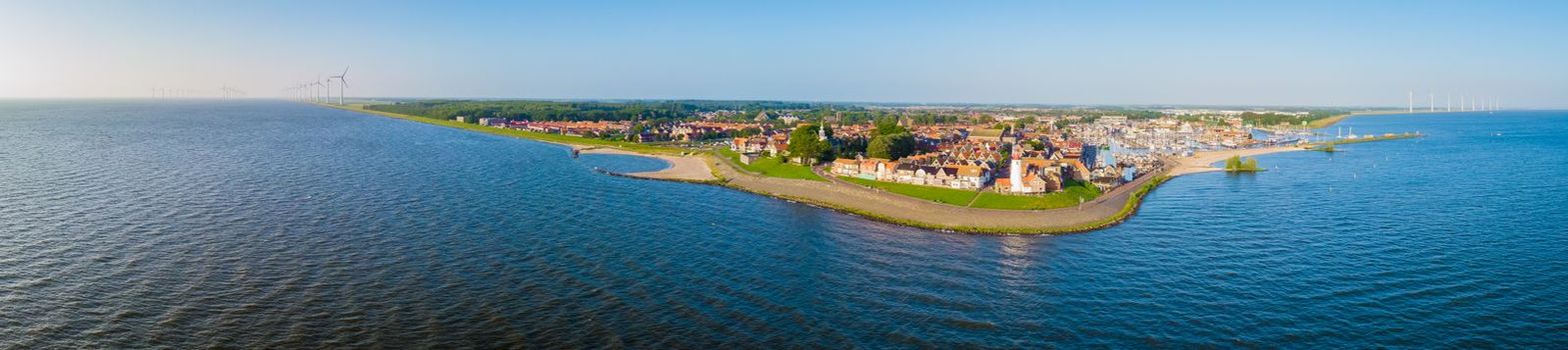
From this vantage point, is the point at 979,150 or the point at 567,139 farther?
the point at 567,139

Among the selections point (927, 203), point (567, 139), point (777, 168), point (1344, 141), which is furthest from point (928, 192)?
point (1344, 141)

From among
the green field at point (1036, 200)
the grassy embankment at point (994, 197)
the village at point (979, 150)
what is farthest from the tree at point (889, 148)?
the green field at point (1036, 200)

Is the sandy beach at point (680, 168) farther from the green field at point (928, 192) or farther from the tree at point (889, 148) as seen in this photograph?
the tree at point (889, 148)

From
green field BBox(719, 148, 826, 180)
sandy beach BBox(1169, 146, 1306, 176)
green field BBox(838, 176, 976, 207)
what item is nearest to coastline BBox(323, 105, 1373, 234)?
sandy beach BBox(1169, 146, 1306, 176)

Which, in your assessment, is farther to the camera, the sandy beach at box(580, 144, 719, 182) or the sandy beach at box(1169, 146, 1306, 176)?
the sandy beach at box(1169, 146, 1306, 176)

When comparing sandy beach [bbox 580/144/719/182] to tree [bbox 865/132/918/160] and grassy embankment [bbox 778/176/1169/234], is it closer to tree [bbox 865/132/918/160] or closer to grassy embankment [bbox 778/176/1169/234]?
tree [bbox 865/132/918/160]

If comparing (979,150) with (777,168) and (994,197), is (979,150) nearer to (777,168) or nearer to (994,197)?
(777,168)
